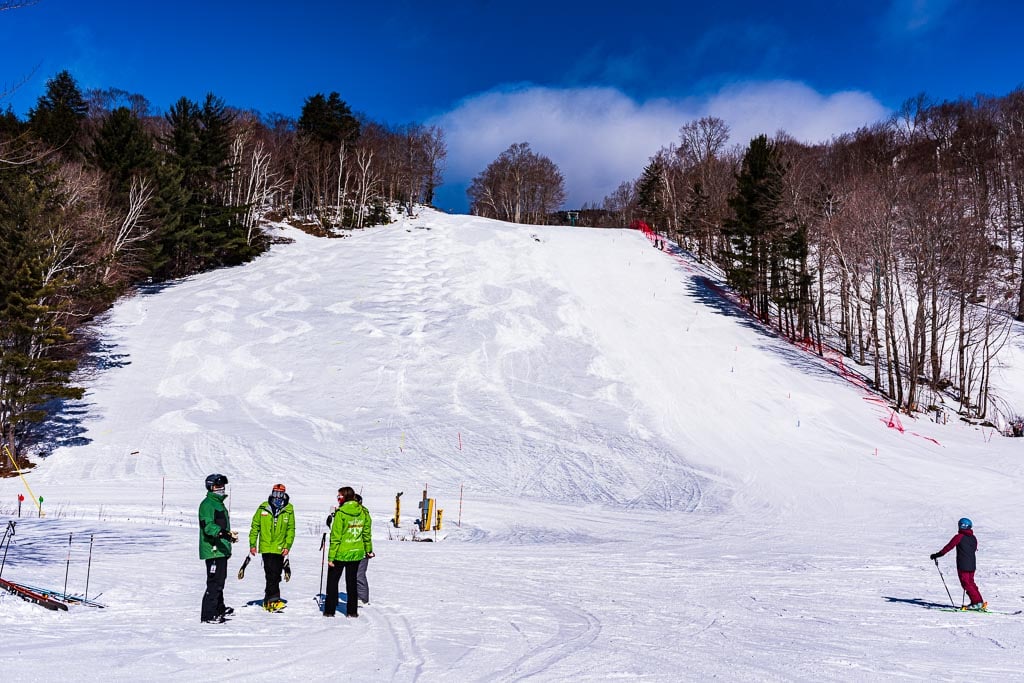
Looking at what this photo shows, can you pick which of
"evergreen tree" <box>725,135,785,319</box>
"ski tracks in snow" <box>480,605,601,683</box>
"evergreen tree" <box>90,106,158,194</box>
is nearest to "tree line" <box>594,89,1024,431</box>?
"evergreen tree" <box>725,135,785,319</box>

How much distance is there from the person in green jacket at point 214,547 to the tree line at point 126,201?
17.1ft

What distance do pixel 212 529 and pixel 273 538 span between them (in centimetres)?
78

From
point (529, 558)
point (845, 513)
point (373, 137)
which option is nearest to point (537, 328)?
point (845, 513)

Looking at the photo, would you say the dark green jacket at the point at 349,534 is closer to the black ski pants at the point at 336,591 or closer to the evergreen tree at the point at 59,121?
the black ski pants at the point at 336,591

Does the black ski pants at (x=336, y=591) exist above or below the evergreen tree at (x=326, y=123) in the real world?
below

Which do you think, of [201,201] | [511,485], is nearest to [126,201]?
[201,201]

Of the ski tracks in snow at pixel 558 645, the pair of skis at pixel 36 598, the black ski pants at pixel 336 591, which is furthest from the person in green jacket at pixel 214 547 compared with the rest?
the ski tracks in snow at pixel 558 645

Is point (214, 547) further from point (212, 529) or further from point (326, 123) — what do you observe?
point (326, 123)

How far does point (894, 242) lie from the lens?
35.2m

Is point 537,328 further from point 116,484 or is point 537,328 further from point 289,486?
point 116,484

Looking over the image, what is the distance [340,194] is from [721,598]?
70.5 m

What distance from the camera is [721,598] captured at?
35.8 ft

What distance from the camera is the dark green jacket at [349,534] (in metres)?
8.65

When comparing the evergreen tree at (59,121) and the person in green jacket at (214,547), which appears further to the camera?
the evergreen tree at (59,121)
